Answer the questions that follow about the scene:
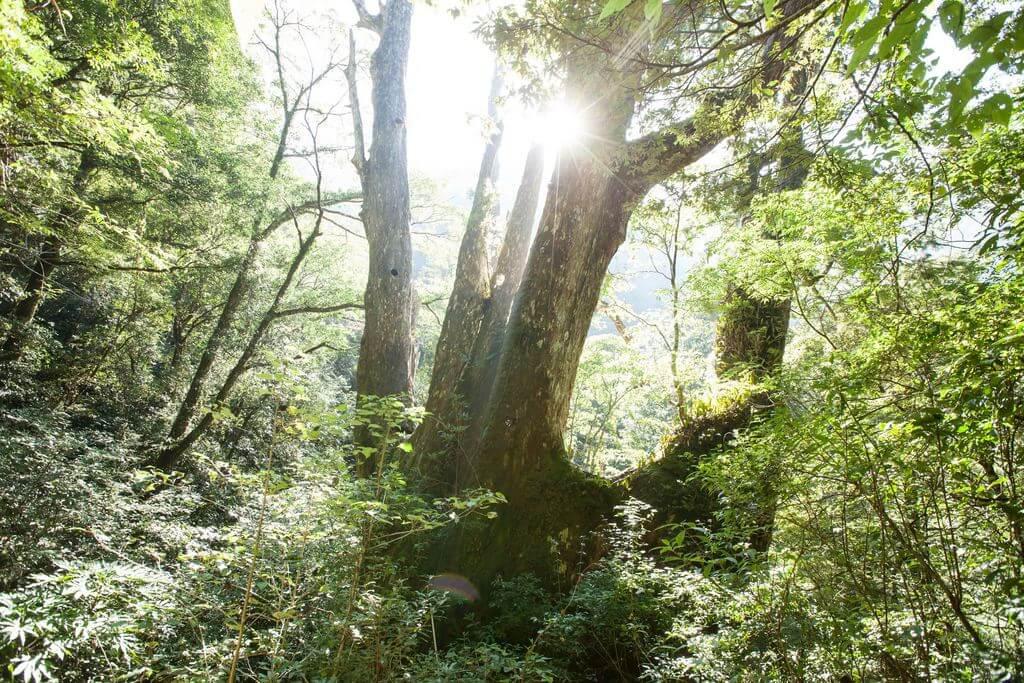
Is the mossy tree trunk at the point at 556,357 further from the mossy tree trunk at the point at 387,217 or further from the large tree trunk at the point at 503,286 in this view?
the mossy tree trunk at the point at 387,217

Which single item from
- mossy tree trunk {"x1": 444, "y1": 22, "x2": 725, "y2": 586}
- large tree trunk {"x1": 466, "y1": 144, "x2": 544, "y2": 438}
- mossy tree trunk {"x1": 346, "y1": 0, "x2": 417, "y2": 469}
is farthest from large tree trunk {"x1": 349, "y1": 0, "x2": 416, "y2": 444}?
mossy tree trunk {"x1": 444, "y1": 22, "x2": 725, "y2": 586}

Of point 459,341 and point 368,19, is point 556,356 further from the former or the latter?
point 368,19

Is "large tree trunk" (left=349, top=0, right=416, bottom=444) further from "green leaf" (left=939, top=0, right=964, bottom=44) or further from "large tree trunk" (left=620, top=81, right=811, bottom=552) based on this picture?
"green leaf" (left=939, top=0, right=964, bottom=44)

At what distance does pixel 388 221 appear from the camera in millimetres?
6414

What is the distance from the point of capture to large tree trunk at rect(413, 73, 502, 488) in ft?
14.8

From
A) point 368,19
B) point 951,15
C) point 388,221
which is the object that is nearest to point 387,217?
point 388,221

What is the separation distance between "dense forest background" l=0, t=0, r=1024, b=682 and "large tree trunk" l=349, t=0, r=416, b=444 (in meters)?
0.04

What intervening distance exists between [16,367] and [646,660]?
11.1 metres

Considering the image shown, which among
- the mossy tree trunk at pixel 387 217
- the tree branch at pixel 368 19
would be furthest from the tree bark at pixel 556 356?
the tree branch at pixel 368 19

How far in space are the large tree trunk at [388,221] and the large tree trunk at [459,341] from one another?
0.65m

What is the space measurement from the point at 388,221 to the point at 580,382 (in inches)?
193

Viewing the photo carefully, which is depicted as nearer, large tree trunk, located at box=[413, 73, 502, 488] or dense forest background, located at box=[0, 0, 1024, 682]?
dense forest background, located at box=[0, 0, 1024, 682]

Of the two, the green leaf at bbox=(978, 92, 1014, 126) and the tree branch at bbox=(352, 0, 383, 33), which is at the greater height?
the tree branch at bbox=(352, 0, 383, 33)

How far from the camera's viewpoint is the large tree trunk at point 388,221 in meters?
5.97
